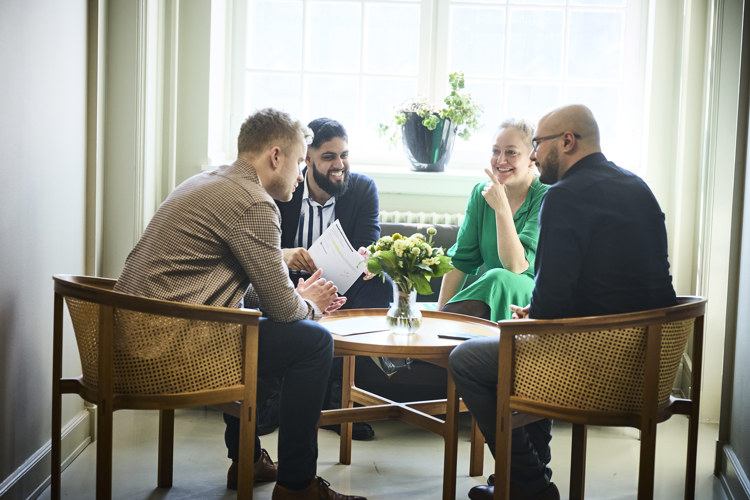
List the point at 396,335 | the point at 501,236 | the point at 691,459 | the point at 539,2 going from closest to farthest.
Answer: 1. the point at 691,459
2. the point at 396,335
3. the point at 501,236
4. the point at 539,2

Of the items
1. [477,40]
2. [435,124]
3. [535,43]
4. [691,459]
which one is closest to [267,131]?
[691,459]

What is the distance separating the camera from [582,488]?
265cm

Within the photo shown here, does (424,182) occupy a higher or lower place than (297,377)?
higher

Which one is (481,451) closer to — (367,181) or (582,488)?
(582,488)

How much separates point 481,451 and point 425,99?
2.10 meters

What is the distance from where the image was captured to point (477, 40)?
472cm

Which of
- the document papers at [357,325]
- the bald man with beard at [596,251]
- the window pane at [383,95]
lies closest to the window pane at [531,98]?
the window pane at [383,95]

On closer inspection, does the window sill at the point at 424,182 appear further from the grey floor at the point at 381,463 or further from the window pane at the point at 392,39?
the grey floor at the point at 381,463

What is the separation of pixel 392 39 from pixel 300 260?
1972mm

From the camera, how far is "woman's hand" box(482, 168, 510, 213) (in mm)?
3451

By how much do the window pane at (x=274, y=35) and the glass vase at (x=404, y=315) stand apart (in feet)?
7.70

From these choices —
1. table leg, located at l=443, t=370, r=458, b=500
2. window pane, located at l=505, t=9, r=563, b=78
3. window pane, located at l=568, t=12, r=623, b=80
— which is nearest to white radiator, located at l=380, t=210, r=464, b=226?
window pane, located at l=505, t=9, r=563, b=78

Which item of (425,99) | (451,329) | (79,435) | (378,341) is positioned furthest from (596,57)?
(79,435)

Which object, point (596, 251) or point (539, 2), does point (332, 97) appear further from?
point (596, 251)
